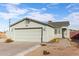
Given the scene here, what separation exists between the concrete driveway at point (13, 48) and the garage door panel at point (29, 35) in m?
0.10

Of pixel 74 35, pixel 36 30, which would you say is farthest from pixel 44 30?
pixel 74 35

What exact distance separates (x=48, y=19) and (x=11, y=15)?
30.8 inches

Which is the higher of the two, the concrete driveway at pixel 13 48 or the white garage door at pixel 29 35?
the white garage door at pixel 29 35

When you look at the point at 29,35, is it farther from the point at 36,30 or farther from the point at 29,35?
the point at 36,30

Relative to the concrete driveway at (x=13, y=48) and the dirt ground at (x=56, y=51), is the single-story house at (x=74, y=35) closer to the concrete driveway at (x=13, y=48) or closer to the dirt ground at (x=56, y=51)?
the dirt ground at (x=56, y=51)

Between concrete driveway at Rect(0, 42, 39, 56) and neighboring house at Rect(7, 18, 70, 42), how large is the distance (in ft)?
0.39

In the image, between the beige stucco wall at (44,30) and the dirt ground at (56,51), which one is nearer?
the dirt ground at (56,51)

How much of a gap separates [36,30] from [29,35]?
0.61 ft

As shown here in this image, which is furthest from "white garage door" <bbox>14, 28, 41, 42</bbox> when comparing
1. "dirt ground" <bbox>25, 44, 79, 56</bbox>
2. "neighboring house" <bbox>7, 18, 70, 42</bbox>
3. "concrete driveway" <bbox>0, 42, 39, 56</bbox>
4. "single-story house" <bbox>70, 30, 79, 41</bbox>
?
"single-story house" <bbox>70, 30, 79, 41</bbox>

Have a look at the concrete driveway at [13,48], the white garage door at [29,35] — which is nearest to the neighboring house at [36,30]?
the white garage door at [29,35]

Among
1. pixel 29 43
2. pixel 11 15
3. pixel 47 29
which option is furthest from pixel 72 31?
pixel 11 15

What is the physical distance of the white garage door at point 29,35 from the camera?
5867 millimetres

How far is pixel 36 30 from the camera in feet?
19.4

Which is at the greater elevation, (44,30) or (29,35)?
(44,30)
